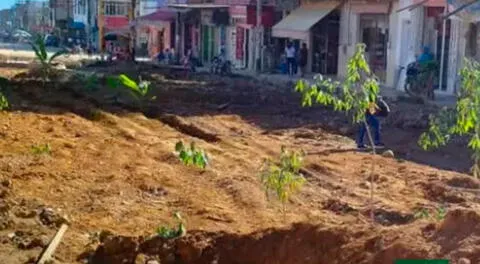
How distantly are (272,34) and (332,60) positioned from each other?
4273mm

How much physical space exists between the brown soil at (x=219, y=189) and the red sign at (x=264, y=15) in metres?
19.7

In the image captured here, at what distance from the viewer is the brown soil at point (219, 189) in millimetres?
7688

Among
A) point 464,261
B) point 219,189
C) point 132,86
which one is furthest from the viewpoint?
point 132,86

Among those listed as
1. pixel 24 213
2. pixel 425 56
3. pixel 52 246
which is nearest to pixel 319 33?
pixel 425 56

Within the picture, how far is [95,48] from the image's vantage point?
7656 cm

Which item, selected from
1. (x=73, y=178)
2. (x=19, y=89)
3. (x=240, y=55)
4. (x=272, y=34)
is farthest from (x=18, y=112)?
(x=240, y=55)

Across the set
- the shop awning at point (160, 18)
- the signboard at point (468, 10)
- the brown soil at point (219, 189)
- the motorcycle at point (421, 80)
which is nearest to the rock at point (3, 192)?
the brown soil at point (219, 189)

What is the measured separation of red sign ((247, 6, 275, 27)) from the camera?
4378 cm

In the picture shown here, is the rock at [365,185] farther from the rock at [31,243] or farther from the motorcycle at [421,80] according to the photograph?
the motorcycle at [421,80]

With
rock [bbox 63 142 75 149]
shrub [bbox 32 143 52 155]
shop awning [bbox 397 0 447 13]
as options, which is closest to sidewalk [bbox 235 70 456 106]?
shop awning [bbox 397 0 447 13]

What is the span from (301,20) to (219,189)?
27486 millimetres

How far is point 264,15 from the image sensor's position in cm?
4378

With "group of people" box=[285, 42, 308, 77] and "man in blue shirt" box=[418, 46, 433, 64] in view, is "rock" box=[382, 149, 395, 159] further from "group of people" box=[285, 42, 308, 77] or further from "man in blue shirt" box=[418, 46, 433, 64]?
"group of people" box=[285, 42, 308, 77]

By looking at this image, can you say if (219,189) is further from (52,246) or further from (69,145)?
(69,145)
